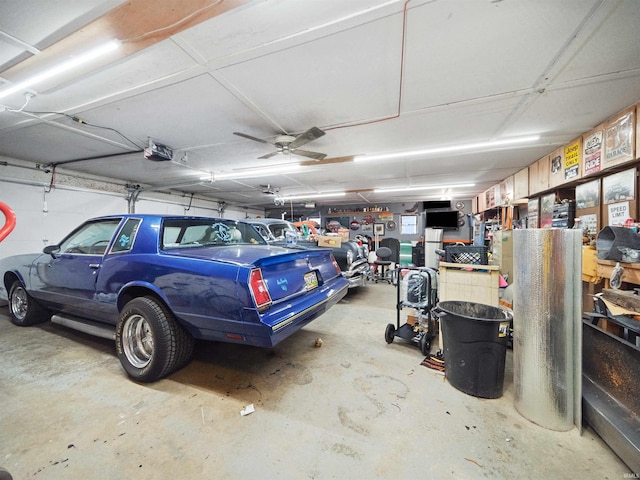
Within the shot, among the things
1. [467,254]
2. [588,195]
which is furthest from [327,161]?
[588,195]

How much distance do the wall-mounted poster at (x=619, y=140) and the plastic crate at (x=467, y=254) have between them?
6.86 feet

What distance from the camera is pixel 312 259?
8.08 ft

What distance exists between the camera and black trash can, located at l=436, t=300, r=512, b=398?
5.85 feet

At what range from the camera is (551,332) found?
5.16ft

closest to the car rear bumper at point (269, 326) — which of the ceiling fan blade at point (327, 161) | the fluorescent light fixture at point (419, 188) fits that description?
the ceiling fan blade at point (327, 161)

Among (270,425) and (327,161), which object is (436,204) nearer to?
(327,161)

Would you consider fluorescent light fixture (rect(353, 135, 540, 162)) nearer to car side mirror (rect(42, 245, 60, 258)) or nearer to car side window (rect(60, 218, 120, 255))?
car side window (rect(60, 218, 120, 255))

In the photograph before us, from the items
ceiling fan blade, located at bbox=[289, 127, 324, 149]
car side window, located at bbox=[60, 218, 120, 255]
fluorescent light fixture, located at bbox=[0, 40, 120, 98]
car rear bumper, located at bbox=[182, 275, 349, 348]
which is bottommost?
car rear bumper, located at bbox=[182, 275, 349, 348]

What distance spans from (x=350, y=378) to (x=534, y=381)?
1336 mm

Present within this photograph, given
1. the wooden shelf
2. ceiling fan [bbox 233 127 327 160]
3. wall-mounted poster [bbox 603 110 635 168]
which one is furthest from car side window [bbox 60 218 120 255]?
wall-mounted poster [bbox 603 110 635 168]

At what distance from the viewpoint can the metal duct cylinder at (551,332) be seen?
1529mm

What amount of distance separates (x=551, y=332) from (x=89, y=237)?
4.57 m

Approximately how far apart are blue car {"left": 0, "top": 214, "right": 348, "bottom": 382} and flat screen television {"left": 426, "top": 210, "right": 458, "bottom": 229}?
9.05m

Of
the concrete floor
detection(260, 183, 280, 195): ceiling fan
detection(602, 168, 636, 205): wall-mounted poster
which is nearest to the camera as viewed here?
the concrete floor
